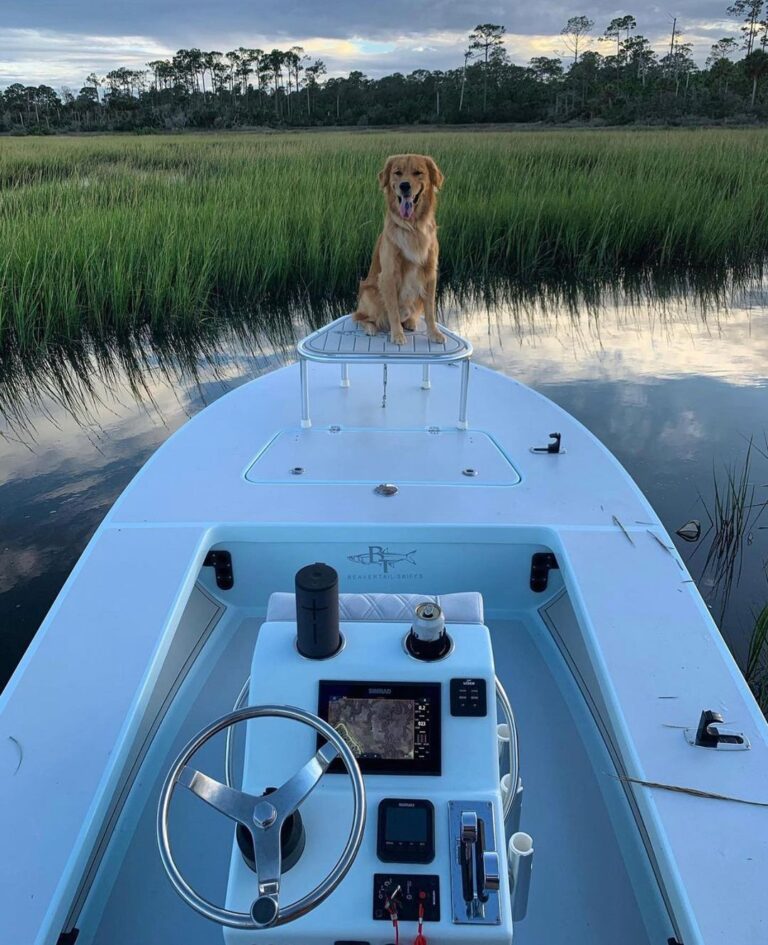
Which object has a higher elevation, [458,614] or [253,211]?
[253,211]

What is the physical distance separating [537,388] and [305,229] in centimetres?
366

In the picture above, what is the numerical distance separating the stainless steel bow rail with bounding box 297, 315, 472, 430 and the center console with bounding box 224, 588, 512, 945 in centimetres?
150

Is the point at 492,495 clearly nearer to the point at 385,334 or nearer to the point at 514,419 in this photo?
the point at 514,419

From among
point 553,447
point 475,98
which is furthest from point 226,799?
point 475,98

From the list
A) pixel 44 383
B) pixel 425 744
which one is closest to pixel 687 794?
pixel 425 744

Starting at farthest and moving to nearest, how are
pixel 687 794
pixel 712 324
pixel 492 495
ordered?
1. pixel 712 324
2. pixel 492 495
3. pixel 687 794

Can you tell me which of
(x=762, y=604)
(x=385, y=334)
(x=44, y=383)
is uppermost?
(x=385, y=334)

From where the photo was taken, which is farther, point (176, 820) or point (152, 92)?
point (152, 92)

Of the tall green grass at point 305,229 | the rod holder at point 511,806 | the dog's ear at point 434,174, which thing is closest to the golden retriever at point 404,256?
the dog's ear at point 434,174

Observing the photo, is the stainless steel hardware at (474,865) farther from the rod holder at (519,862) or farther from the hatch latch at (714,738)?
the hatch latch at (714,738)

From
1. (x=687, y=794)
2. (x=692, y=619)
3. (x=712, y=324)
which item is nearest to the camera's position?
(x=687, y=794)

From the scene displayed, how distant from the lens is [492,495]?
2443 millimetres

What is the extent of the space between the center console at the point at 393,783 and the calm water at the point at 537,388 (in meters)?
1.94

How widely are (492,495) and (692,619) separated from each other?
32.9 inches
